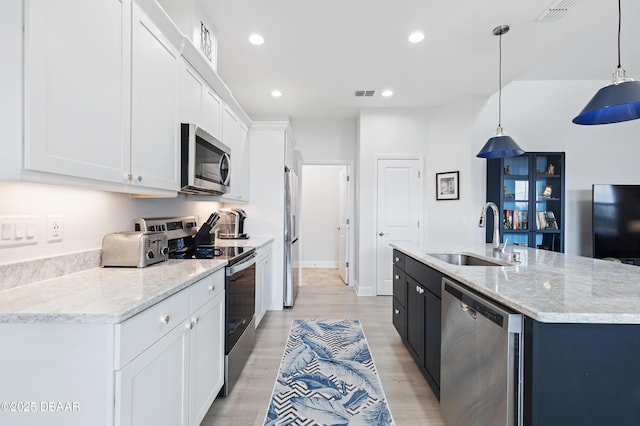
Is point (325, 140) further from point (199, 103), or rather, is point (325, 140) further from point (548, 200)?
point (548, 200)

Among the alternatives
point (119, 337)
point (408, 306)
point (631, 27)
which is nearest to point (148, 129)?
point (119, 337)

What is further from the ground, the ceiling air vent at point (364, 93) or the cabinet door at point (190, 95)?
the ceiling air vent at point (364, 93)

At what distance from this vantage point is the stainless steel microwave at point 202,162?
1.94m

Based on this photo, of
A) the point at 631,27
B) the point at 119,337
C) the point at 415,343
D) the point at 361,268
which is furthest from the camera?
the point at 361,268

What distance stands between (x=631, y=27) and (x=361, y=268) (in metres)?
3.89

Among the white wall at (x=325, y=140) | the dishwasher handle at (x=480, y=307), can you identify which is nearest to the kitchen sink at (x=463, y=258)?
the dishwasher handle at (x=480, y=307)

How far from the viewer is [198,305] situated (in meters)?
1.50

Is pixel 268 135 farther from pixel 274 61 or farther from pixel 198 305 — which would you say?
pixel 198 305

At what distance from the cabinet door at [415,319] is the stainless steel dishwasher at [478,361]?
43cm

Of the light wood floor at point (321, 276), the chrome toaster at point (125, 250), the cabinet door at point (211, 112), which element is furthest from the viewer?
the light wood floor at point (321, 276)

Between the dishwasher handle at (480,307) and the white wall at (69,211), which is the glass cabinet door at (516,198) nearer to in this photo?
the dishwasher handle at (480,307)

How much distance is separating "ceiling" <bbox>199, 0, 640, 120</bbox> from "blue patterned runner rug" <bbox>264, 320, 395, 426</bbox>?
2.84m

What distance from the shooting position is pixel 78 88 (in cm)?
113

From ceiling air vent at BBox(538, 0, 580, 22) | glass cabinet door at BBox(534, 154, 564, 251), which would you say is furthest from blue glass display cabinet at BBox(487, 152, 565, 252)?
ceiling air vent at BBox(538, 0, 580, 22)
